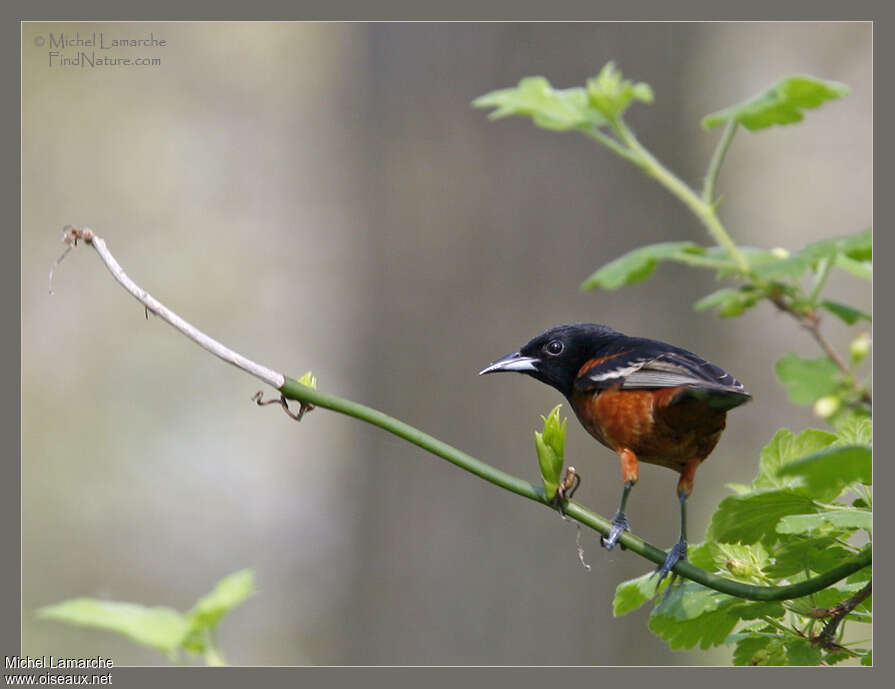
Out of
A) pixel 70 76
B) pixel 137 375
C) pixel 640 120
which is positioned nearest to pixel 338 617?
pixel 640 120

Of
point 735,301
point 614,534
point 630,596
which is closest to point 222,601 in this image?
point 614,534

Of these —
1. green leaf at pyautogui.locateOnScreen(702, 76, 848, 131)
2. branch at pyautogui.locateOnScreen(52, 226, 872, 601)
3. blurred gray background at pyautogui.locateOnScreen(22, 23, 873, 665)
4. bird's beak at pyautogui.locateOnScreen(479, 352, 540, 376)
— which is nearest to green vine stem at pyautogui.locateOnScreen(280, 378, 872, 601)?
branch at pyautogui.locateOnScreen(52, 226, 872, 601)

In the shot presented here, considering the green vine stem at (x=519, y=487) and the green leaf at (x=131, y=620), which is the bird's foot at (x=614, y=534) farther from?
the green leaf at (x=131, y=620)

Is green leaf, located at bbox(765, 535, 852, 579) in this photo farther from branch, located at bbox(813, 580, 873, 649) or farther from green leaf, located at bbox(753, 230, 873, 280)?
green leaf, located at bbox(753, 230, 873, 280)

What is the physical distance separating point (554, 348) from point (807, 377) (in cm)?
133

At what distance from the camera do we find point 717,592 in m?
1.40

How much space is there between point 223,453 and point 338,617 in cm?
335

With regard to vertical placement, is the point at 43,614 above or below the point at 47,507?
above

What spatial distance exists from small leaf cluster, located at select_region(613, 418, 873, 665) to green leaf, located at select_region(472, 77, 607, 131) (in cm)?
47

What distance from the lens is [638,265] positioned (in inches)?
37.6

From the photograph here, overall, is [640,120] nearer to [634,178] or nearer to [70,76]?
[634,178]

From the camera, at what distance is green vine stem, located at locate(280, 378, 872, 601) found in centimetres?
120

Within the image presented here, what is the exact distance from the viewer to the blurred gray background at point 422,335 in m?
4.18

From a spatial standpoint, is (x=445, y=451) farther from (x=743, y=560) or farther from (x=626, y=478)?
(x=626, y=478)
